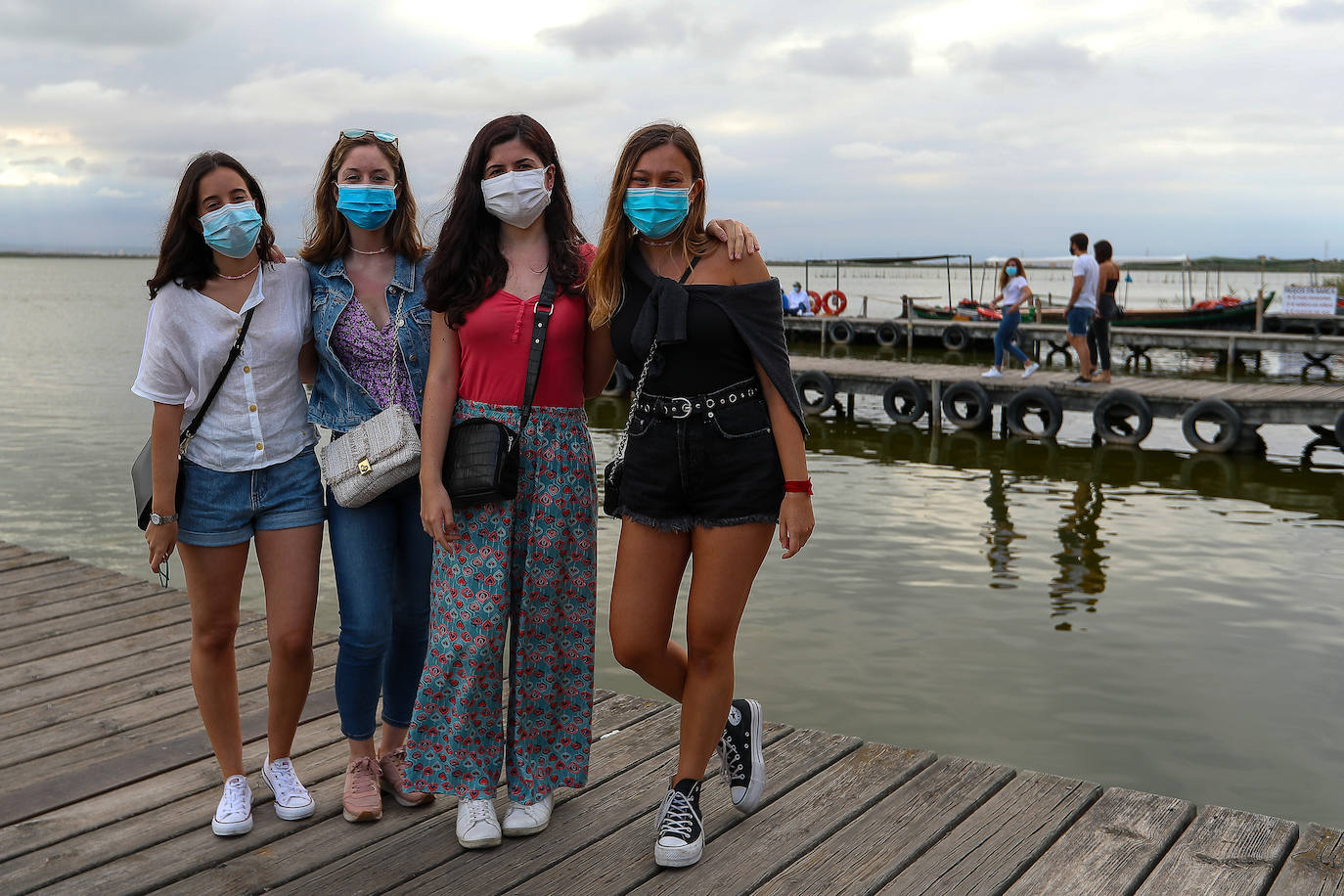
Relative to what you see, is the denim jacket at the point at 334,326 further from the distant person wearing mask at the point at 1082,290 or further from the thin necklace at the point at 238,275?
the distant person wearing mask at the point at 1082,290

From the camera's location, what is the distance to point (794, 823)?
9.63 feet

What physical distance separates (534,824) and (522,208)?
5.05 feet

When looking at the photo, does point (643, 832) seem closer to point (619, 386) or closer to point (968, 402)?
point (968, 402)

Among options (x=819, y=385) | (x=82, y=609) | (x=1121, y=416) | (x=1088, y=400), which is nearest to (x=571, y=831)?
(x=82, y=609)

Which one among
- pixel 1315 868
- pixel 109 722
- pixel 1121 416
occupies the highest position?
pixel 109 722

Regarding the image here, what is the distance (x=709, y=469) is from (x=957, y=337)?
24834mm

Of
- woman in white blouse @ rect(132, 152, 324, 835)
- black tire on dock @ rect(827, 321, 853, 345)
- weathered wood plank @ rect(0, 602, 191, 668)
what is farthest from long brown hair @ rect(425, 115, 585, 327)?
black tire on dock @ rect(827, 321, 853, 345)

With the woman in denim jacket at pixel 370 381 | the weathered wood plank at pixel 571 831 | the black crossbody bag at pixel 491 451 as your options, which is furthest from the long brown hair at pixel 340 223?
the weathered wood plank at pixel 571 831

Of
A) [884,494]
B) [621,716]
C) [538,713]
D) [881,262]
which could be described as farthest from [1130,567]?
[881,262]

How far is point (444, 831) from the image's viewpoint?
287cm

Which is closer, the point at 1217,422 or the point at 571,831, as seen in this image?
the point at 571,831

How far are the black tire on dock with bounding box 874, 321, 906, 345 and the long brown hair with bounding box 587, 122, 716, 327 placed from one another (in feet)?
81.2

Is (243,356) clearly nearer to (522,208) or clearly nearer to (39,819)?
(522,208)

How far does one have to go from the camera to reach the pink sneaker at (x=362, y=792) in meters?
2.89
